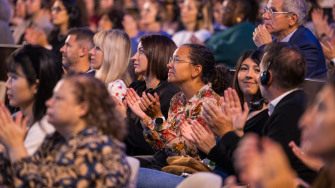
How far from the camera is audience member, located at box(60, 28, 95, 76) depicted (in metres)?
6.90

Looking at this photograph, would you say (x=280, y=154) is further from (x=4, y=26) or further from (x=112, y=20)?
(x=112, y=20)

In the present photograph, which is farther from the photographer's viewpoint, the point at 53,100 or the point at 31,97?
the point at 31,97

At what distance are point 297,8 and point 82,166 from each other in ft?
10.2

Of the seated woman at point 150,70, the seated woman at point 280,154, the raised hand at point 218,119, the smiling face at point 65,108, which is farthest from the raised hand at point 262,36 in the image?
the seated woman at point 280,154

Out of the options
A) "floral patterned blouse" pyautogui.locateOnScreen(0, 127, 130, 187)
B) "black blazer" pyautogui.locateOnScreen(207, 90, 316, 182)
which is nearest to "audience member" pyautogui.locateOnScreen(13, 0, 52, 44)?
"black blazer" pyautogui.locateOnScreen(207, 90, 316, 182)

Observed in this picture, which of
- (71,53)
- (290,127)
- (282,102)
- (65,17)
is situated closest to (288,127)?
(290,127)

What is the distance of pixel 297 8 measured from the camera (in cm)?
650

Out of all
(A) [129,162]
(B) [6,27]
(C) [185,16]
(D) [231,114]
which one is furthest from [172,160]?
(C) [185,16]

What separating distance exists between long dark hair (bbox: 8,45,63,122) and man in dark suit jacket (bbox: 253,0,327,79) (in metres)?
2.00

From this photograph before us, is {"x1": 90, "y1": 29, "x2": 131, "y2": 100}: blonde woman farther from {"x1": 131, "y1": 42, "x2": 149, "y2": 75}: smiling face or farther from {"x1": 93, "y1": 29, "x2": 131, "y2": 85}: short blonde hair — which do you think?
{"x1": 131, "y1": 42, "x2": 149, "y2": 75}: smiling face

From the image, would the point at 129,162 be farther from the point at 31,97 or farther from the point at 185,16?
the point at 185,16

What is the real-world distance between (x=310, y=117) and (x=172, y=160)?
2.44 metres

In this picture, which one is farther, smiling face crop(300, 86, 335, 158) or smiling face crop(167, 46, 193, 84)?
smiling face crop(167, 46, 193, 84)

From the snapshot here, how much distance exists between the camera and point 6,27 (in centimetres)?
860
